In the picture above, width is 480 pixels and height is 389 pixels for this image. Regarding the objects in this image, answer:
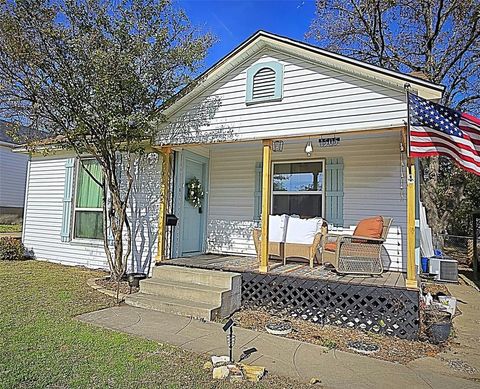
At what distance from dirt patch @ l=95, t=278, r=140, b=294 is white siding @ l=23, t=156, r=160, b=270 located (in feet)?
3.32

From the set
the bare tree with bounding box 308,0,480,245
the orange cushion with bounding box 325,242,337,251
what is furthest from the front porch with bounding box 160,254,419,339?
the bare tree with bounding box 308,0,480,245

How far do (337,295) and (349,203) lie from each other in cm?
250

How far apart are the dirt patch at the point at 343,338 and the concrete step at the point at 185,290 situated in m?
0.44

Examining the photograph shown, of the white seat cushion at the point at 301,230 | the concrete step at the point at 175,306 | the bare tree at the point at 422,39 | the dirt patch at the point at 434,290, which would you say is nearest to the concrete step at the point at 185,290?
the concrete step at the point at 175,306

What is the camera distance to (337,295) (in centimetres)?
516

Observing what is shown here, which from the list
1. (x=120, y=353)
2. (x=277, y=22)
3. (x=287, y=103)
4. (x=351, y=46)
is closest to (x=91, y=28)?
(x=287, y=103)

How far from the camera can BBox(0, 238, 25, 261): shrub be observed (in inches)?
367

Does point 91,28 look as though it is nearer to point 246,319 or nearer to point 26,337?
point 26,337

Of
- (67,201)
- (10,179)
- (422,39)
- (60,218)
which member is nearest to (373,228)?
(67,201)

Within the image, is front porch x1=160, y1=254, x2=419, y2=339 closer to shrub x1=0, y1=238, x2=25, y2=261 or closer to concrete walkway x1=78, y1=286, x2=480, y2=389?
concrete walkway x1=78, y1=286, x2=480, y2=389

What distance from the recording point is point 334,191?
727cm

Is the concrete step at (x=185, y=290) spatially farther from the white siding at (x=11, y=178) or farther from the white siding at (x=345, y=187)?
the white siding at (x=11, y=178)

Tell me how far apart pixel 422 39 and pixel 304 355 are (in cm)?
1552

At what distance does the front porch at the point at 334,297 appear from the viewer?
4.73 meters
